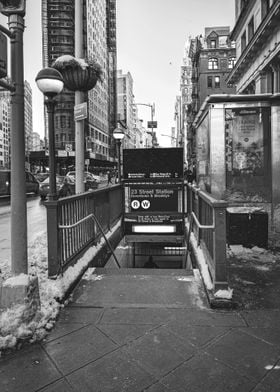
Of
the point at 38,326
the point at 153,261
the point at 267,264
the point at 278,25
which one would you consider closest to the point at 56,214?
the point at 38,326

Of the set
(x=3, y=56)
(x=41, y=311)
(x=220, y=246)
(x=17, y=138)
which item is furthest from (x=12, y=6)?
(x=220, y=246)

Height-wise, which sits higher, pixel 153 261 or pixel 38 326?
pixel 38 326

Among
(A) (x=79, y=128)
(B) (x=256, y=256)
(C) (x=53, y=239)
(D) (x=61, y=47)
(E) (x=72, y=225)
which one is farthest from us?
(D) (x=61, y=47)

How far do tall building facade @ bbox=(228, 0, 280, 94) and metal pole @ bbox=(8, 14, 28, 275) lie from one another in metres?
18.3

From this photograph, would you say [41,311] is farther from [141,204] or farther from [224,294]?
[141,204]

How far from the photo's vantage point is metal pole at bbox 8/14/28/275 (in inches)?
147

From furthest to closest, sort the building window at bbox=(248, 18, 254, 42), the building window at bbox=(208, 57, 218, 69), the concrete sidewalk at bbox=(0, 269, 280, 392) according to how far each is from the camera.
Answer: the building window at bbox=(208, 57, 218, 69)
the building window at bbox=(248, 18, 254, 42)
the concrete sidewalk at bbox=(0, 269, 280, 392)

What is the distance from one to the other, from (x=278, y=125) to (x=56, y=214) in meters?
5.32

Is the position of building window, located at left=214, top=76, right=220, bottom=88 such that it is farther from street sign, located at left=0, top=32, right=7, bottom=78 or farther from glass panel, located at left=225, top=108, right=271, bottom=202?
street sign, located at left=0, top=32, right=7, bottom=78

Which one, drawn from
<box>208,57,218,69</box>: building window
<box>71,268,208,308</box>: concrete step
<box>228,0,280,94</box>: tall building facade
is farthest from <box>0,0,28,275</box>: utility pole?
<box>208,57,218,69</box>: building window

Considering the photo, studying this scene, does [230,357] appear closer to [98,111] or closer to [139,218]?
[139,218]

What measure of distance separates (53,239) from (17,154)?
1.45 metres

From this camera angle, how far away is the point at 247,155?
7.67 metres

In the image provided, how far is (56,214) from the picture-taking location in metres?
4.79
